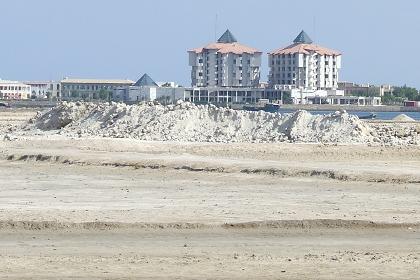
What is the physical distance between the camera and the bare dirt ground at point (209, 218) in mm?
15453

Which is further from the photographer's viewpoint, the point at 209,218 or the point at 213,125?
Result: the point at 213,125

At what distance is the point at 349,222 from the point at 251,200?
4.01 meters

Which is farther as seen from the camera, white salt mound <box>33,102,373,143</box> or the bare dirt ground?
white salt mound <box>33,102,373,143</box>

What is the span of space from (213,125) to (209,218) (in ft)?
99.5

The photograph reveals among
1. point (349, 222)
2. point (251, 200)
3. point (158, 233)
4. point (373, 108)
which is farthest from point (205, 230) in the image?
point (373, 108)

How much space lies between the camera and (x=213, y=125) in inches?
1970

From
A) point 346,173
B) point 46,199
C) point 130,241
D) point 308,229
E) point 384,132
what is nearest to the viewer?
point 130,241

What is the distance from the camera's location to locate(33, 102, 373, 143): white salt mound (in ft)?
154

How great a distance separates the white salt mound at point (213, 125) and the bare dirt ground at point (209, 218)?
12498 millimetres

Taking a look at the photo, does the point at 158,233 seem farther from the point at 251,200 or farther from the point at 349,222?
the point at 251,200

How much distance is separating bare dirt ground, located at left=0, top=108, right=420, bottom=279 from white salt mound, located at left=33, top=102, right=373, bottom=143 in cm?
1250

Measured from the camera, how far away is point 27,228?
18672 millimetres

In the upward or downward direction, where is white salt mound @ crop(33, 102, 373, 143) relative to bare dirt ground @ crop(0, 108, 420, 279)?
upward

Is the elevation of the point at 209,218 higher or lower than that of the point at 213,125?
lower
